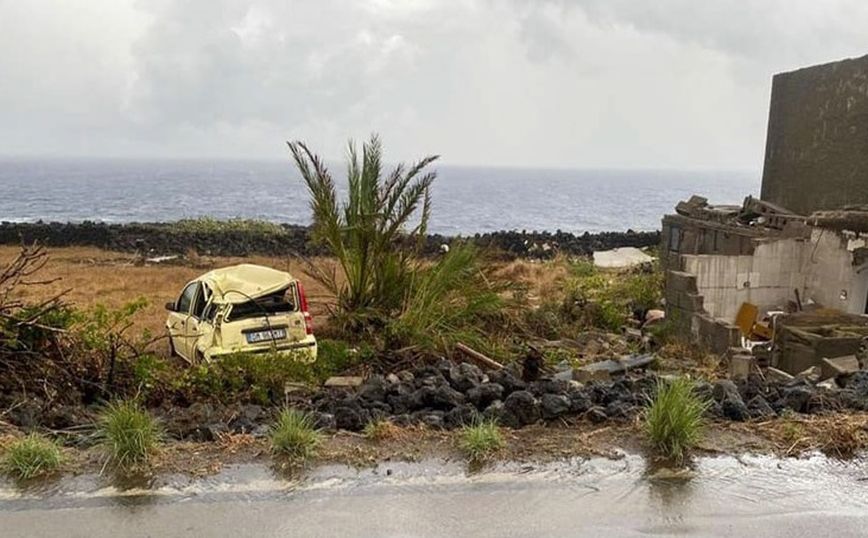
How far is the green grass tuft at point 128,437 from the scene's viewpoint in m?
4.29

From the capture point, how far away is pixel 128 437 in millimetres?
4336

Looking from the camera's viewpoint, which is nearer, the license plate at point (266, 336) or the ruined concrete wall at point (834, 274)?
the license plate at point (266, 336)

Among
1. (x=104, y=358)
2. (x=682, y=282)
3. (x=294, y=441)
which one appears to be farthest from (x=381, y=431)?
(x=682, y=282)

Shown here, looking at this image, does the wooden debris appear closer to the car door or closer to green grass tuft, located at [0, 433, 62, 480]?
the car door

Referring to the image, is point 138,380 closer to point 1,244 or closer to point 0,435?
point 0,435

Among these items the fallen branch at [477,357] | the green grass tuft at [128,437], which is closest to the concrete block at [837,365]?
the fallen branch at [477,357]

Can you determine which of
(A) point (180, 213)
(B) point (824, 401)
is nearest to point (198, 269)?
(B) point (824, 401)

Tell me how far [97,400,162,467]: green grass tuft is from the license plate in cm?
498

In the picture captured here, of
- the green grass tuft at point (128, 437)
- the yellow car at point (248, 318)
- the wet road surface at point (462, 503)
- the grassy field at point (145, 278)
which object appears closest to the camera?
the wet road surface at point (462, 503)

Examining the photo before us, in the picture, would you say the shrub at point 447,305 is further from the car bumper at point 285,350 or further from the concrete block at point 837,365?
the concrete block at point 837,365

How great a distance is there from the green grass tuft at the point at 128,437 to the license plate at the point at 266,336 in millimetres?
4979

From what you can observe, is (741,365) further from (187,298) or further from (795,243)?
(187,298)

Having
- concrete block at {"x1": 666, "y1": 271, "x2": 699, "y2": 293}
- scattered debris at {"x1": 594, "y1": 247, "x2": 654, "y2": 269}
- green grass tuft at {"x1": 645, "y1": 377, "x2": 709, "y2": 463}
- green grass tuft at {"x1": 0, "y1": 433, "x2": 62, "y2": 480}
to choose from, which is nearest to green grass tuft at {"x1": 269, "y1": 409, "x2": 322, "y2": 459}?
green grass tuft at {"x1": 0, "y1": 433, "x2": 62, "y2": 480}

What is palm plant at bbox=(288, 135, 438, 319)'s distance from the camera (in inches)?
465
